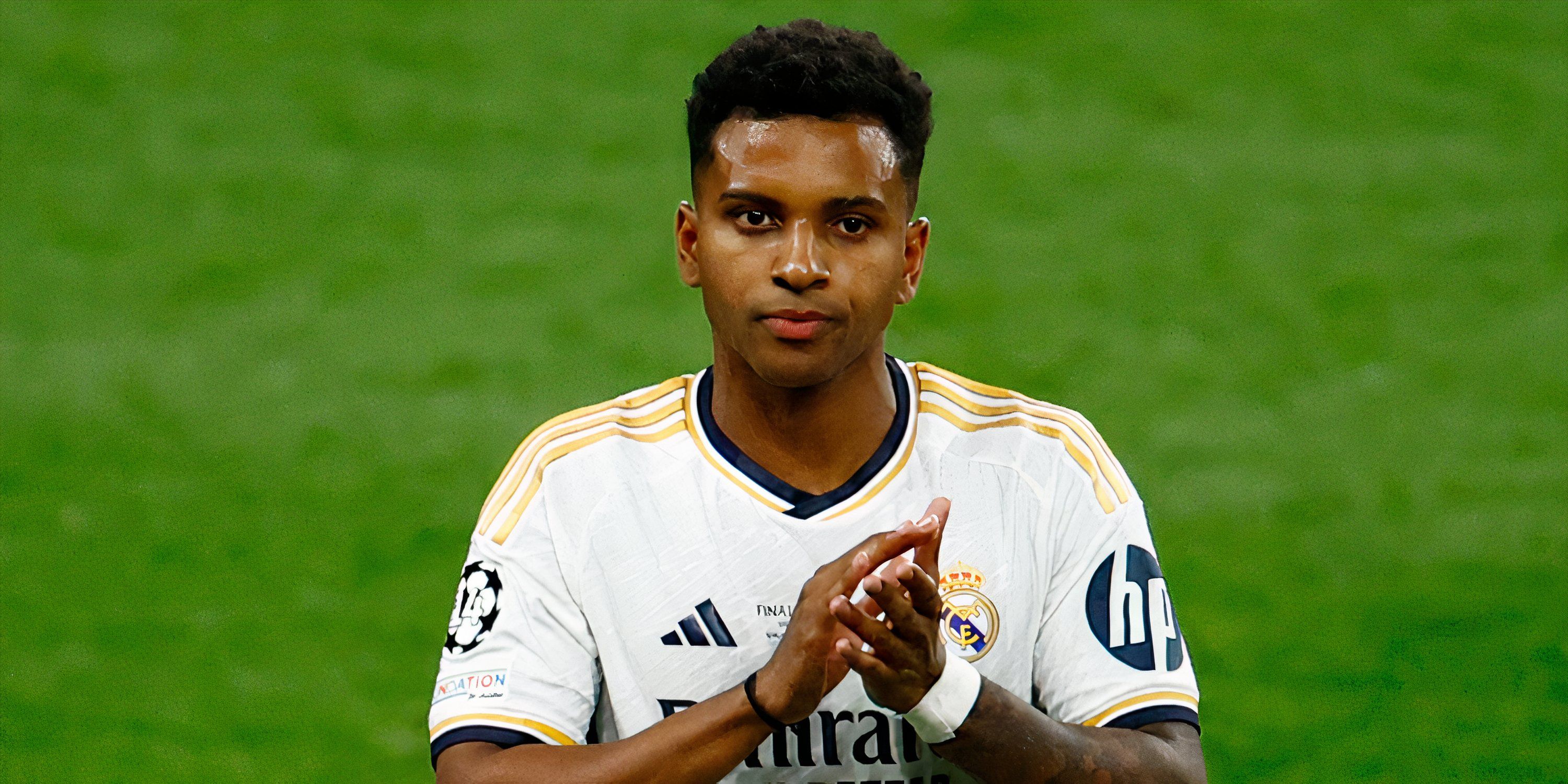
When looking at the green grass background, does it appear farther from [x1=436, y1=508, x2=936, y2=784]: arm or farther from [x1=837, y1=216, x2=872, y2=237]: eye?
[x1=837, y1=216, x2=872, y2=237]: eye

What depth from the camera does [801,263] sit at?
3.55 m

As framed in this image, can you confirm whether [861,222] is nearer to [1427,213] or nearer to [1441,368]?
[1441,368]

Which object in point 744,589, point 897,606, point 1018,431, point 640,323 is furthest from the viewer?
point 640,323

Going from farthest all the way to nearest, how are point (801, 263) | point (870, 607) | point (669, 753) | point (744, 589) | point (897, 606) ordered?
point (744, 589) < point (801, 263) < point (669, 753) < point (870, 607) < point (897, 606)

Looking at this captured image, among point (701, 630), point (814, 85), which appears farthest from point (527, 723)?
point (814, 85)

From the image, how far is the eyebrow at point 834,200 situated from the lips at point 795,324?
0.20 meters

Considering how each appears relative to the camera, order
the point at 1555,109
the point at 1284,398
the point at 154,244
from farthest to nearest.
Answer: the point at 1555,109 < the point at 154,244 < the point at 1284,398

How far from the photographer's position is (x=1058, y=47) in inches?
441

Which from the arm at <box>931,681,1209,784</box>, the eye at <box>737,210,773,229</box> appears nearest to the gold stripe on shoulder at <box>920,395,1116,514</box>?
the arm at <box>931,681,1209,784</box>

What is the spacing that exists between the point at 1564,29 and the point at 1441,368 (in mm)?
3591

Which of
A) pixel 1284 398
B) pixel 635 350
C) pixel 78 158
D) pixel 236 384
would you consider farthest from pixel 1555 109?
pixel 78 158

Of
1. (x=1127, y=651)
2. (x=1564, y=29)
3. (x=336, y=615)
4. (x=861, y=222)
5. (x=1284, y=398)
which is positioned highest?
(x=1564, y=29)

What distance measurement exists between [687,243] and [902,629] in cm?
98

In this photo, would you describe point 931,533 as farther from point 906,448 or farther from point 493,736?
point 493,736
